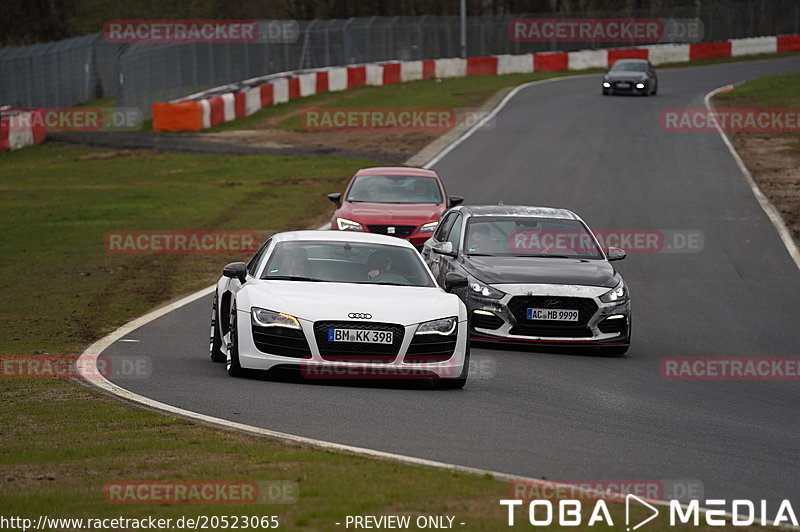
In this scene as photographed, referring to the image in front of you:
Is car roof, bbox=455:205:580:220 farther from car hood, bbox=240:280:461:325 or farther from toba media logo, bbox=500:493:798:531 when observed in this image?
toba media logo, bbox=500:493:798:531

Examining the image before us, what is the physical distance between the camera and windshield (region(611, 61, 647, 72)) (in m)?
51.4

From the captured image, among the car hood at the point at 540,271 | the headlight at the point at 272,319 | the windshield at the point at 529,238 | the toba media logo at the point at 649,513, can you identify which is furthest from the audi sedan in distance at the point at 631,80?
the toba media logo at the point at 649,513

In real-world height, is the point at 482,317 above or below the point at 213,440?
below

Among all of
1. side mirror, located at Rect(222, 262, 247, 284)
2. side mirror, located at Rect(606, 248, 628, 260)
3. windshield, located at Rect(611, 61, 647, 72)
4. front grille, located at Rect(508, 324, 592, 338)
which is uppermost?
side mirror, located at Rect(222, 262, 247, 284)

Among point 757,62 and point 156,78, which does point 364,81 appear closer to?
point 156,78

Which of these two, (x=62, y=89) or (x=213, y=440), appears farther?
(x=62, y=89)

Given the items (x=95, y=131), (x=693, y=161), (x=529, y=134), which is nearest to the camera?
(x=693, y=161)

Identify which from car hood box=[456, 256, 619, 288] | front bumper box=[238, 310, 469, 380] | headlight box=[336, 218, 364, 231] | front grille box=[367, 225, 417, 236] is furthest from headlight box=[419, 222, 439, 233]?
front bumper box=[238, 310, 469, 380]

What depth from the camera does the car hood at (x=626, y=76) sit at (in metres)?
50.5

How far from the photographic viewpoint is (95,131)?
4375 centimetres

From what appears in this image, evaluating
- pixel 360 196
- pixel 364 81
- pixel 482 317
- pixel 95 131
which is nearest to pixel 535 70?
pixel 364 81

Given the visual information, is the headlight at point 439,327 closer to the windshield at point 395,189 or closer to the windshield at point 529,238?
the windshield at point 529,238

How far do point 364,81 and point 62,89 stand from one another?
12.6 meters

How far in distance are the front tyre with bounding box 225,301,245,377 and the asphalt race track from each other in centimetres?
11
